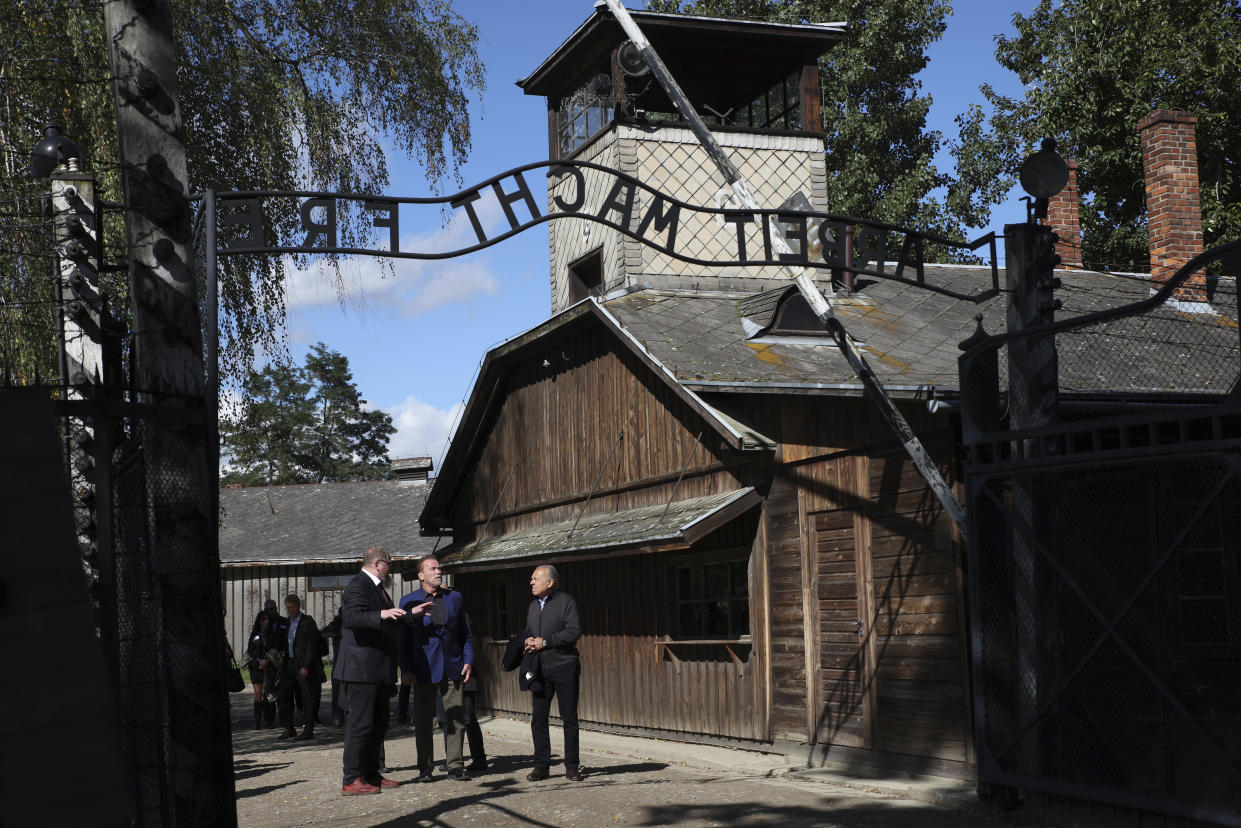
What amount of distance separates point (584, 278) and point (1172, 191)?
8674 mm

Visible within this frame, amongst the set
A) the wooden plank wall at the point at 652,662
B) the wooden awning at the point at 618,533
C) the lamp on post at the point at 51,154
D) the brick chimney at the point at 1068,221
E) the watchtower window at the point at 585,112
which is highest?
the watchtower window at the point at 585,112

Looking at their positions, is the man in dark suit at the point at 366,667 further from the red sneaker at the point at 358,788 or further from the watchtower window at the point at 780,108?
the watchtower window at the point at 780,108

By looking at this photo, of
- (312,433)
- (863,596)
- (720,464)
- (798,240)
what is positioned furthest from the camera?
(312,433)

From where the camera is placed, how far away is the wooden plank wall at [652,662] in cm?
1415

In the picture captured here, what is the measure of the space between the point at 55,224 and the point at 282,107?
7647 millimetres

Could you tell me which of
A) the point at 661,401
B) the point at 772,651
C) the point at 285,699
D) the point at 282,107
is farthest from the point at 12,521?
the point at 285,699

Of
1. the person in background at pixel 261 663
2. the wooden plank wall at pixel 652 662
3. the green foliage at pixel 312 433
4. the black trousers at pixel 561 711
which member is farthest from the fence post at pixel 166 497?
the green foliage at pixel 312 433

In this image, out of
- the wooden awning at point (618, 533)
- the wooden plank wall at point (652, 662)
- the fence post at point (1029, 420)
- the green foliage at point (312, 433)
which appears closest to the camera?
the fence post at point (1029, 420)

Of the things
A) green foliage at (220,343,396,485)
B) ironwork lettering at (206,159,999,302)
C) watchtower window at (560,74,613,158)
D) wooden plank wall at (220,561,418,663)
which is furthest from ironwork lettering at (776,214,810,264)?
green foliage at (220,343,396,485)

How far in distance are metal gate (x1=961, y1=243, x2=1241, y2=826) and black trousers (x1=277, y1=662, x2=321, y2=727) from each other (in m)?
10.5

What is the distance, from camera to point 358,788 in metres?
11.0

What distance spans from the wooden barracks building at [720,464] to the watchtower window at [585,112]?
0.15ft

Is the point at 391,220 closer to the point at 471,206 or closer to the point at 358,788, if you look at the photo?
the point at 471,206

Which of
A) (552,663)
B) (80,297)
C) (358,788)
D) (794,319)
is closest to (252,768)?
(358,788)
